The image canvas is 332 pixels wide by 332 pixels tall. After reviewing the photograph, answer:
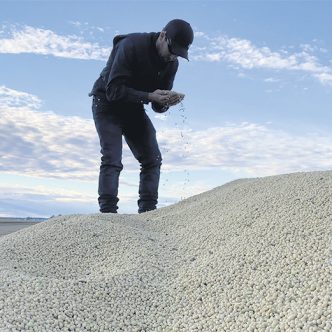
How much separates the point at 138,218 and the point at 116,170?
1.53 ft

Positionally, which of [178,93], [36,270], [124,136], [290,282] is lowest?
[36,270]

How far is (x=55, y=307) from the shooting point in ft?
7.72

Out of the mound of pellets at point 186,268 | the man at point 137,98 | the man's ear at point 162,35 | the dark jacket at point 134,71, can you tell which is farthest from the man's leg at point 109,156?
the man's ear at point 162,35

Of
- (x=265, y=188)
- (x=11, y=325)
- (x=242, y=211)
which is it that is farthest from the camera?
(x=265, y=188)

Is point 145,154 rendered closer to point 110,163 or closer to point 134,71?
point 110,163

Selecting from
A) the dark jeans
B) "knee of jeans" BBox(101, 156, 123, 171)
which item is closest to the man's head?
the dark jeans

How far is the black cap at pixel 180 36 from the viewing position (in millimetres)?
4098

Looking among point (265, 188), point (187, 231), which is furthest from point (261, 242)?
point (265, 188)

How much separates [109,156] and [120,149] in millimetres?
129

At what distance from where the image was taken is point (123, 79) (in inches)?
172

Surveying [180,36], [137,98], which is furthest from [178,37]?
[137,98]

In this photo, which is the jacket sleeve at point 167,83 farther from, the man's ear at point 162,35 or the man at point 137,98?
the man's ear at point 162,35

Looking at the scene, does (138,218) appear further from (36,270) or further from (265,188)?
(36,270)

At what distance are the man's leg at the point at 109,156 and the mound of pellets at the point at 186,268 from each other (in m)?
0.50
